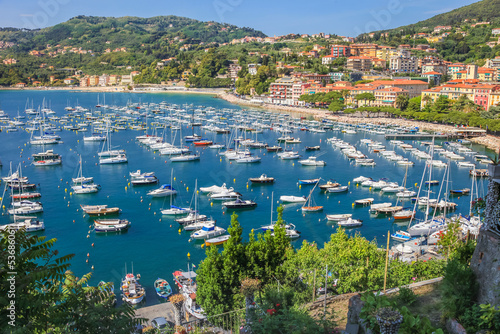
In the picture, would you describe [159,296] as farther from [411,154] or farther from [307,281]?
[411,154]

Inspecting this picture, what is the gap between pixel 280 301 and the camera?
8375mm

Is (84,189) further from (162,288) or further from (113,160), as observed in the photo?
(162,288)

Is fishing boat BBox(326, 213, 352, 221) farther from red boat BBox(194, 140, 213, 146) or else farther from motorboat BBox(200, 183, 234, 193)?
red boat BBox(194, 140, 213, 146)

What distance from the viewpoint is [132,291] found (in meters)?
14.3

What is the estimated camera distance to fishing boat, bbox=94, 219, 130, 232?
20641 mm

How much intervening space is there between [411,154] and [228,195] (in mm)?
21364

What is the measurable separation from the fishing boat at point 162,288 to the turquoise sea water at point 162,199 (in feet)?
0.97

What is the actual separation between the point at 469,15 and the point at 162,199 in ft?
508

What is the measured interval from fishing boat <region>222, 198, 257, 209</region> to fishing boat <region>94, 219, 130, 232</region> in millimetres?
5828

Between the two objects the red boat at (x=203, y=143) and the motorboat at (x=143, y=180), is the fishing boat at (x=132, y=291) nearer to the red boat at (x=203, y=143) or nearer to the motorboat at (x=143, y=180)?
the motorboat at (x=143, y=180)

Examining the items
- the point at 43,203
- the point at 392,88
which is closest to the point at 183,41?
the point at 392,88

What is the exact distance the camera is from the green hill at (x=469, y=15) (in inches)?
5137

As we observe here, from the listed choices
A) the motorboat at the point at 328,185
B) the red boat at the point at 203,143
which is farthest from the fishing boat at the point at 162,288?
the red boat at the point at 203,143

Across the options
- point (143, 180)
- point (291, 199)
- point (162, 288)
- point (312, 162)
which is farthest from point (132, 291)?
point (312, 162)
